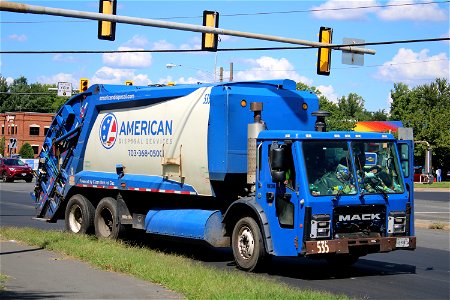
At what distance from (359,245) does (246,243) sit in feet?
6.50

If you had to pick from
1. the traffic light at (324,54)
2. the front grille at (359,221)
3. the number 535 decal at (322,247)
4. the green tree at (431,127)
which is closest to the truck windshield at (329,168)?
the front grille at (359,221)

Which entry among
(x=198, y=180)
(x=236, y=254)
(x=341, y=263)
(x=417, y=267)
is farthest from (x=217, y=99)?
(x=417, y=267)

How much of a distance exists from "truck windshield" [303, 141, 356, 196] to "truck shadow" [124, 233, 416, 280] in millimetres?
1521

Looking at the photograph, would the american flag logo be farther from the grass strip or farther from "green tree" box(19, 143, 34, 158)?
"green tree" box(19, 143, 34, 158)

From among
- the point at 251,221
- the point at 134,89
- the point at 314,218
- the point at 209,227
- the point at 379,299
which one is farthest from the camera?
the point at 134,89

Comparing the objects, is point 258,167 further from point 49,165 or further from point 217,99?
point 49,165

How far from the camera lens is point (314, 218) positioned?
37.4ft

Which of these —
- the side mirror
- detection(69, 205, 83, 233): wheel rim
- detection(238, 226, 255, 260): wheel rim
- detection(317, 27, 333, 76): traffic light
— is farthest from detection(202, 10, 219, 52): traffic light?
the side mirror

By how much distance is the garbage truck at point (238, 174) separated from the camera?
11734 millimetres

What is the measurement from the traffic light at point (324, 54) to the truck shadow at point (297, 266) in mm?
7286

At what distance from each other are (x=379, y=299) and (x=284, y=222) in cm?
229

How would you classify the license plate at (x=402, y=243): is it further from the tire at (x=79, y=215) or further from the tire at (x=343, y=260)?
the tire at (x=79, y=215)

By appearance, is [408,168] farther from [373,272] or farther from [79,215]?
[79,215]

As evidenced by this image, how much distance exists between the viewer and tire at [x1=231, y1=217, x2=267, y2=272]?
12.1m
